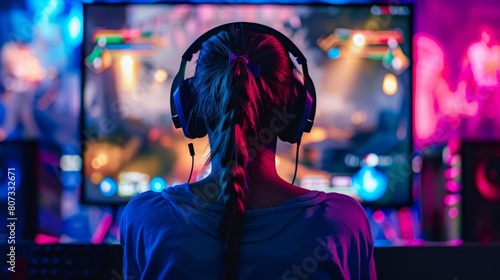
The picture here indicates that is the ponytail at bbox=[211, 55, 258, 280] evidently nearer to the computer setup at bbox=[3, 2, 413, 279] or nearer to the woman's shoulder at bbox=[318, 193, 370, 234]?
the woman's shoulder at bbox=[318, 193, 370, 234]

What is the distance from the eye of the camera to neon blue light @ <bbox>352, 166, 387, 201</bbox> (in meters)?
2.03

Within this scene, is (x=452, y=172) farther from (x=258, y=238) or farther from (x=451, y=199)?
(x=258, y=238)

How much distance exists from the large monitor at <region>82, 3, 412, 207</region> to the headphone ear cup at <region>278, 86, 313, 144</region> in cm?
113

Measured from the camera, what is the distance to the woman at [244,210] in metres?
0.78

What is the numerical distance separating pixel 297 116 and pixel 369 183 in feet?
3.91

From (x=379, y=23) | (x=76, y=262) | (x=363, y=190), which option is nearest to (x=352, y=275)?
(x=76, y=262)

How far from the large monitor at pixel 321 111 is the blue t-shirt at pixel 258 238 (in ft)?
4.00

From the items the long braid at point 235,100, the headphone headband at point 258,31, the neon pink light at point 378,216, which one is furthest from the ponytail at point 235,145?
the neon pink light at point 378,216

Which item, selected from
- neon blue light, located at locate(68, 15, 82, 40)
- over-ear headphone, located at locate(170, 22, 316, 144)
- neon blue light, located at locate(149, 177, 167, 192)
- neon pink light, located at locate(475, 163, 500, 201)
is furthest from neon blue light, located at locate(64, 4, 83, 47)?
neon pink light, located at locate(475, 163, 500, 201)

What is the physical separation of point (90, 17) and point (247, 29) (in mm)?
1356

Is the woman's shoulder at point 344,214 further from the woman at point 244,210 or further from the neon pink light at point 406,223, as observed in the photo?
the neon pink light at point 406,223

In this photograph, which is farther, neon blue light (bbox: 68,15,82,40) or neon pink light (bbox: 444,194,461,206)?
neon blue light (bbox: 68,15,82,40)

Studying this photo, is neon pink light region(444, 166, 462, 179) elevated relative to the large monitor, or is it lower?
lower

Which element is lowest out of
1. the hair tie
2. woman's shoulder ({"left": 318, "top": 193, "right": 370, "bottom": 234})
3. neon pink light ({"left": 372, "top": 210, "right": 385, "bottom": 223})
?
neon pink light ({"left": 372, "top": 210, "right": 385, "bottom": 223})
